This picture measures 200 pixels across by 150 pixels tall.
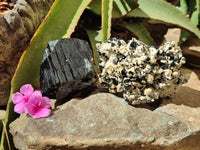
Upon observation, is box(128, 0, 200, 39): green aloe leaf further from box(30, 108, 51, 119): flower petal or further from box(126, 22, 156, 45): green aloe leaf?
box(30, 108, 51, 119): flower petal

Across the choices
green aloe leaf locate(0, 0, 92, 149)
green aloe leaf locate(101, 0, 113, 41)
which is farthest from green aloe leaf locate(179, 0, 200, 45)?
green aloe leaf locate(0, 0, 92, 149)

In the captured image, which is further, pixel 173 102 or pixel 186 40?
pixel 186 40

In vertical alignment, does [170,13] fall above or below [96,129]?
above

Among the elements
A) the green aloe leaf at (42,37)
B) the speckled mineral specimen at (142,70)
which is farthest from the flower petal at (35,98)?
the speckled mineral specimen at (142,70)

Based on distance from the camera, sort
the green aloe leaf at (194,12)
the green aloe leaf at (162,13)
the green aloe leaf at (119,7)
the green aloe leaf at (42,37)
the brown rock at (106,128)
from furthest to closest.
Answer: the green aloe leaf at (194,12)
the green aloe leaf at (162,13)
the green aloe leaf at (119,7)
the green aloe leaf at (42,37)
the brown rock at (106,128)

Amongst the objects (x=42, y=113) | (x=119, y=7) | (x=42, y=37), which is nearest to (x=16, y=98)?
(x=42, y=113)

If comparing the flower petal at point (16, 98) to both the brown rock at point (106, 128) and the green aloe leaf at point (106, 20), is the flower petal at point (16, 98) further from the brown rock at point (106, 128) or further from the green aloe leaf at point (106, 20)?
the green aloe leaf at point (106, 20)

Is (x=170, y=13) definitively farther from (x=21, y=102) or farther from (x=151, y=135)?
(x=21, y=102)

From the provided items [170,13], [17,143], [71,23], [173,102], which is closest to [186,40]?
[170,13]
